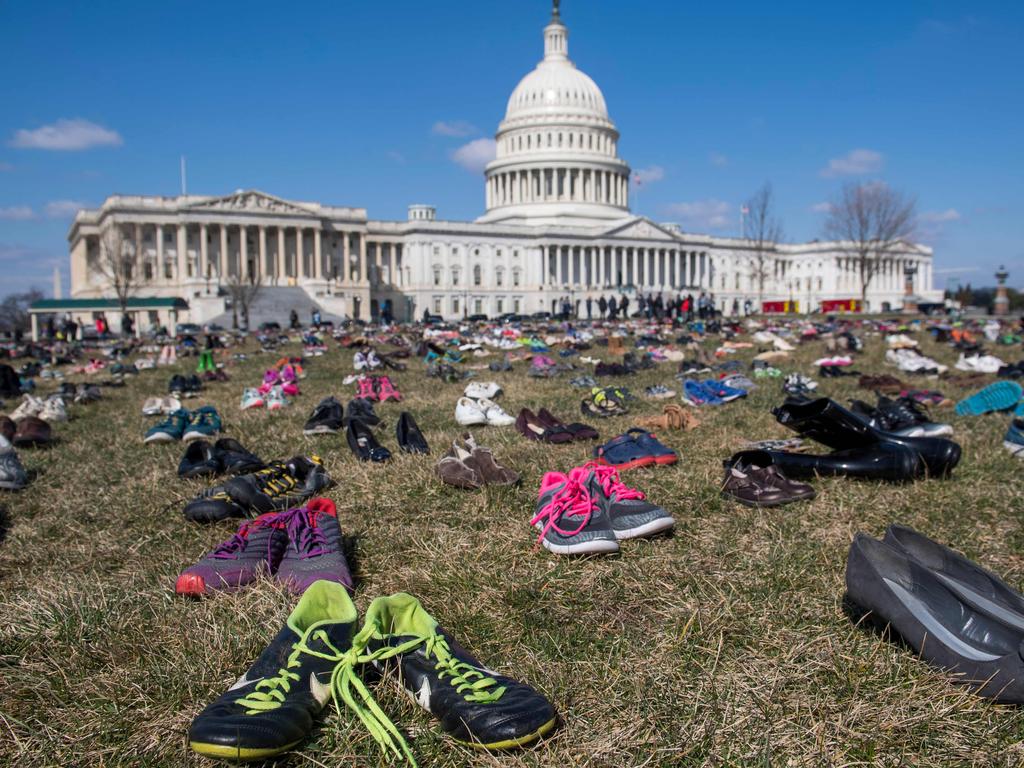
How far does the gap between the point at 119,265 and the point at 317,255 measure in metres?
27.9

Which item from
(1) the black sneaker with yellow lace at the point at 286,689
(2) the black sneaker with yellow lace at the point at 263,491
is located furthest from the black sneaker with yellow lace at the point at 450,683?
(2) the black sneaker with yellow lace at the point at 263,491

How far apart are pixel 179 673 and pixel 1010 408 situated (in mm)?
8646

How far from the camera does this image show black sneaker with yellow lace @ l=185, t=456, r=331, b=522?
4418mm

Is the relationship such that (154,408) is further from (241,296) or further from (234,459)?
(241,296)

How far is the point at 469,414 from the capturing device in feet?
26.0

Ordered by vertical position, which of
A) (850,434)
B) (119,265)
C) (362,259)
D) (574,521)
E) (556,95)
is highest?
(556,95)

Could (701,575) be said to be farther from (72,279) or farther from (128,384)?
(72,279)

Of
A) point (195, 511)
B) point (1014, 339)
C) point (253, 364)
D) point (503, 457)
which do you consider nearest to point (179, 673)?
point (195, 511)

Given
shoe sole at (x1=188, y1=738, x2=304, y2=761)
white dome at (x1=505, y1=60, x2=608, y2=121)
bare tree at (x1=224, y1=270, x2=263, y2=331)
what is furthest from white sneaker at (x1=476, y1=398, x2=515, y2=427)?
white dome at (x1=505, y1=60, x2=608, y2=121)

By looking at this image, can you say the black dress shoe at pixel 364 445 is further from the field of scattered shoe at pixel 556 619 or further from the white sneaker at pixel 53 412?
the white sneaker at pixel 53 412

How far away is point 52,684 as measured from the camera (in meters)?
2.51

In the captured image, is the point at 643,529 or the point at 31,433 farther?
the point at 31,433

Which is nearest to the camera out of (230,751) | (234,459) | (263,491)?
(230,751)

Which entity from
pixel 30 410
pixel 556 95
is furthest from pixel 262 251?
pixel 30 410
